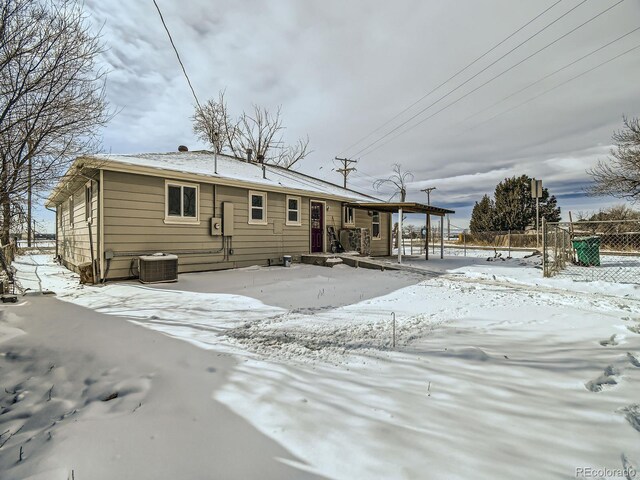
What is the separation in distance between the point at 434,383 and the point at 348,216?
12.3 metres

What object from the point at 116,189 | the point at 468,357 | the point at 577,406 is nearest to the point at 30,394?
the point at 468,357

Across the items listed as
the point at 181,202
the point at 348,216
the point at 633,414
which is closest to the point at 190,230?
the point at 181,202

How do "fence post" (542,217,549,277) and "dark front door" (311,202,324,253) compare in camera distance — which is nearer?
"fence post" (542,217,549,277)

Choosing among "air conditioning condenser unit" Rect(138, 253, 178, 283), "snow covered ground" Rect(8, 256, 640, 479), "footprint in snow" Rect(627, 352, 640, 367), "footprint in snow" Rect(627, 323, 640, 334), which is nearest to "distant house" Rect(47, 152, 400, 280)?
"air conditioning condenser unit" Rect(138, 253, 178, 283)

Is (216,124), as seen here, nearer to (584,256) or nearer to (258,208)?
(258,208)

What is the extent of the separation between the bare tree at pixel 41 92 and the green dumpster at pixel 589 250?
14979 mm

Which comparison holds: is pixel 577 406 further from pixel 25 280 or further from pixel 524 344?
pixel 25 280

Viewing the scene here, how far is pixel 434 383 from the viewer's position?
249 cm

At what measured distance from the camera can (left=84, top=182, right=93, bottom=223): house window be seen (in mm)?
8267

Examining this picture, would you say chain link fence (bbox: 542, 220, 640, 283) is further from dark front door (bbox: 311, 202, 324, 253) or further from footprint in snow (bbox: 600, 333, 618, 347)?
dark front door (bbox: 311, 202, 324, 253)

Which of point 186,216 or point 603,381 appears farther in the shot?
point 186,216

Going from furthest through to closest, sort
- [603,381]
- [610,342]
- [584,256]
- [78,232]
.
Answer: [584,256]
[78,232]
[610,342]
[603,381]

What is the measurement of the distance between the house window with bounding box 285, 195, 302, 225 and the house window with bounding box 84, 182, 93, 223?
6.22 m

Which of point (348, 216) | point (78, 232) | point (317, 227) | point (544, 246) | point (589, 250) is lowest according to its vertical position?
point (589, 250)
